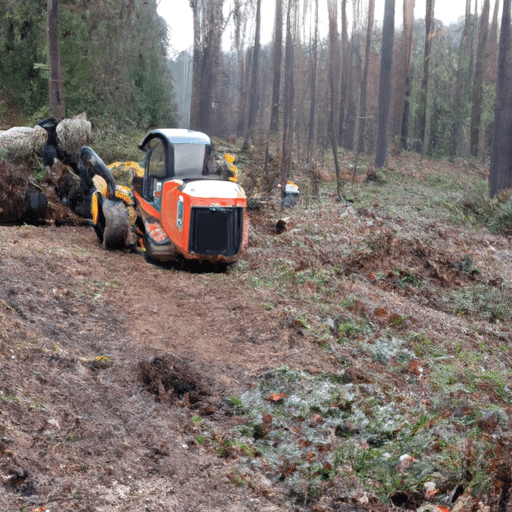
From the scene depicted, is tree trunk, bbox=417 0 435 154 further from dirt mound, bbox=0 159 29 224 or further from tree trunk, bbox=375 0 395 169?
dirt mound, bbox=0 159 29 224

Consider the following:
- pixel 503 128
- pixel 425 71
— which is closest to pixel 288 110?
pixel 503 128

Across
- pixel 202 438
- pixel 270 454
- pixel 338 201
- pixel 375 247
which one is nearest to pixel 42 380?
pixel 202 438

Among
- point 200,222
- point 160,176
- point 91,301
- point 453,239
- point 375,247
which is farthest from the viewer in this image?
point 453,239

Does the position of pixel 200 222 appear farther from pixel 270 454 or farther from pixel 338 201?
pixel 338 201

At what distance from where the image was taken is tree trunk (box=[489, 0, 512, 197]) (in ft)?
60.6

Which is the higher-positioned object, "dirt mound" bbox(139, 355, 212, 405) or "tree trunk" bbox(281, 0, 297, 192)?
"tree trunk" bbox(281, 0, 297, 192)

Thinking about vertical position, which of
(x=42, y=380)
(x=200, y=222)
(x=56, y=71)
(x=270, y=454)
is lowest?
(x=270, y=454)

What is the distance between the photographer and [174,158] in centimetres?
1016

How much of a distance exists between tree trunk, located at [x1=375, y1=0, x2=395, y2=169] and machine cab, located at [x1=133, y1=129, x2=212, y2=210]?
665 inches

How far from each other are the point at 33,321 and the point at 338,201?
11.5m

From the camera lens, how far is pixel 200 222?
9.45m

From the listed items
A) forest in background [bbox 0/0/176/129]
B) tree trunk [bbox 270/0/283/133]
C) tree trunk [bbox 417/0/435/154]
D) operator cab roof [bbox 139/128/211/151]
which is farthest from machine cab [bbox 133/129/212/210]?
tree trunk [bbox 417/0/435/154]

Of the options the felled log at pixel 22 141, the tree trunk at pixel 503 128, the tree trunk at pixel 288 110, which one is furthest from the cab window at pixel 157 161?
the tree trunk at pixel 503 128

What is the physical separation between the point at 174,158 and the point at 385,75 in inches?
703
